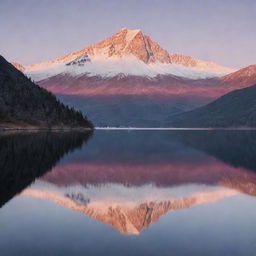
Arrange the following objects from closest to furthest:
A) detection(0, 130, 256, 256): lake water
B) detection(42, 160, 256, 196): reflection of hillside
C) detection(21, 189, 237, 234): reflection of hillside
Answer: detection(0, 130, 256, 256): lake water, detection(21, 189, 237, 234): reflection of hillside, detection(42, 160, 256, 196): reflection of hillside

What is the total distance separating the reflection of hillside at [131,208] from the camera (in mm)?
27438

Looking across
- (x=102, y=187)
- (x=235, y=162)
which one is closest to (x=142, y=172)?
(x=102, y=187)

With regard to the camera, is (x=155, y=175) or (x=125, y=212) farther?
(x=155, y=175)

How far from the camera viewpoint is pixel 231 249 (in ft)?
73.5

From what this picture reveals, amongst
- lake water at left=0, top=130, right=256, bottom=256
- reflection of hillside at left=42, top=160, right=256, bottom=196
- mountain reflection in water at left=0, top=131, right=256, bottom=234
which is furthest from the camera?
reflection of hillside at left=42, top=160, right=256, bottom=196

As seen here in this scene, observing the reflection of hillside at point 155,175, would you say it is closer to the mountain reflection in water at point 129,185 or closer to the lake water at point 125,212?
the mountain reflection in water at point 129,185

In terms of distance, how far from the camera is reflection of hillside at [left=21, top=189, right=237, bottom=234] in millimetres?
27438

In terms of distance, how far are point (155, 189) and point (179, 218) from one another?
12.8 metres

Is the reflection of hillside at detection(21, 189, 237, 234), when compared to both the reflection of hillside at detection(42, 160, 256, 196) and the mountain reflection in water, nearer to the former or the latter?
the mountain reflection in water

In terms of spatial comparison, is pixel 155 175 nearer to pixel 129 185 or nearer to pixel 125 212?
pixel 129 185

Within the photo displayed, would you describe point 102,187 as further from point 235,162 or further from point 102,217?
point 235,162

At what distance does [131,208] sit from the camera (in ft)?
105

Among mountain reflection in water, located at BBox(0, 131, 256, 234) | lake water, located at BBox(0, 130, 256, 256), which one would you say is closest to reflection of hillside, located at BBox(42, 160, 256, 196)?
mountain reflection in water, located at BBox(0, 131, 256, 234)

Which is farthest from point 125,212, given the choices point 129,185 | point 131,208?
point 129,185
